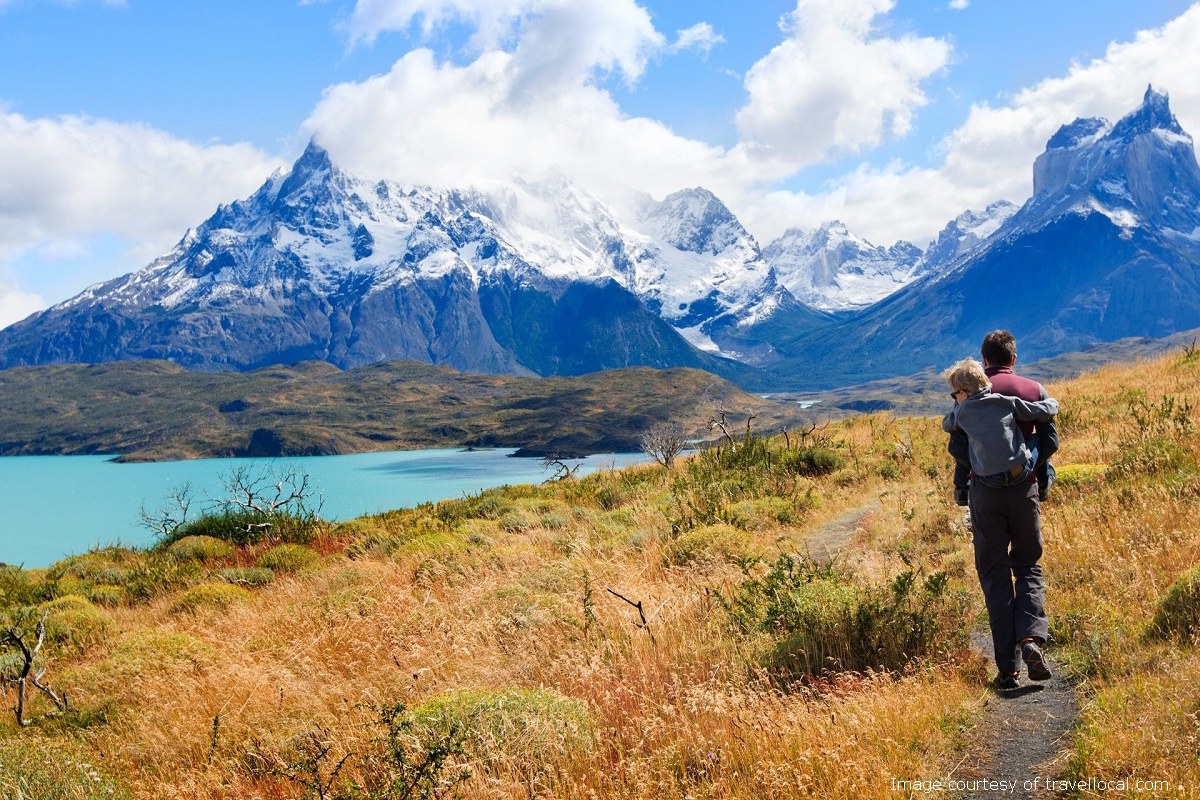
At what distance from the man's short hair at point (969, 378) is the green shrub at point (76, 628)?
1144 centimetres

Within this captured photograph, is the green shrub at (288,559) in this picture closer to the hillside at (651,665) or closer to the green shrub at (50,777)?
the hillside at (651,665)

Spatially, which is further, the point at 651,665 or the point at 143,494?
the point at 143,494

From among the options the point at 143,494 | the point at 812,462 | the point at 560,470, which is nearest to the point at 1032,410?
the point at 812,462

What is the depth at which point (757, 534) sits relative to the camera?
11445mm

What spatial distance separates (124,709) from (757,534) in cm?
801

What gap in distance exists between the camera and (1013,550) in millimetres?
5957

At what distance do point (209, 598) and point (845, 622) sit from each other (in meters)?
9.79

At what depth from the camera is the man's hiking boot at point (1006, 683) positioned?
5.48 metres

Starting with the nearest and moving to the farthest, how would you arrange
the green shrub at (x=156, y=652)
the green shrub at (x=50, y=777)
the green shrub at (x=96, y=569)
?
1. the green shrub at (x=50, y=777)
2. the green shrub at (x=156, y=652)
3. the green shrub at (x=96, y=569)

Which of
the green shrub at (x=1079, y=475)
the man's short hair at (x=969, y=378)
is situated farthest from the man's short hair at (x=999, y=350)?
the green shrub at (x=1079, y=475)

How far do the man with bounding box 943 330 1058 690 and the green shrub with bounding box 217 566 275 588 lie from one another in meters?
11.7

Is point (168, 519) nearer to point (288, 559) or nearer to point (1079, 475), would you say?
point (288, 559)

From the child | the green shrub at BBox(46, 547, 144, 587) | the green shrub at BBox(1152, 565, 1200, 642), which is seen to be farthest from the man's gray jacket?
the green shrub at BBox(46, 547, 144, 587)

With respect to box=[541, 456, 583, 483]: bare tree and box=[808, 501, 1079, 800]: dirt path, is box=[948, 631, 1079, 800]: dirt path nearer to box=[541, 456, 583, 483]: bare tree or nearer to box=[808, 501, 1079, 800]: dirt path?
box=[808, 501, 1079, 800]: dirt path
